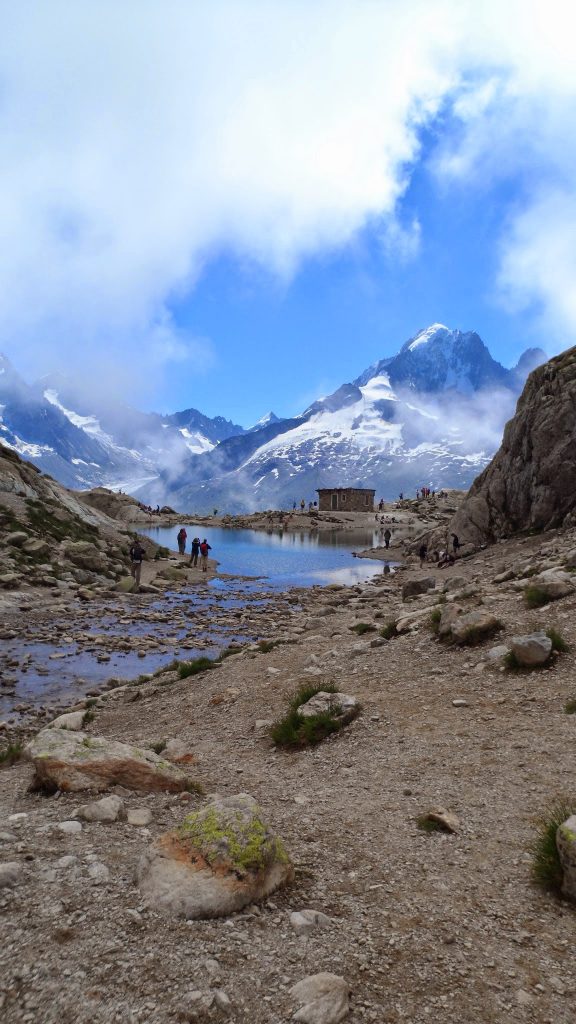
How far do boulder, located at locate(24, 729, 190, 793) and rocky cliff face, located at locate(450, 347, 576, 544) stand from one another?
30.0 meters

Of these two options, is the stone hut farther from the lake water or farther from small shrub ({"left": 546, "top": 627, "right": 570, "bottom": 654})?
small shrub ({"left": 546, "top": 627, "right": 570, "bottom": 654})

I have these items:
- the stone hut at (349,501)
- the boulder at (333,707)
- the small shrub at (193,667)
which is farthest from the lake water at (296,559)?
the stone hut at (349,501)

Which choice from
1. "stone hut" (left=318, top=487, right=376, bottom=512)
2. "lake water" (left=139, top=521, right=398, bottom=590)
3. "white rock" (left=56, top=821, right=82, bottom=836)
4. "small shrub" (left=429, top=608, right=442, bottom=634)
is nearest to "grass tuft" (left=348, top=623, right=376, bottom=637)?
"small shrub" (left=429, top=608, right=442, bottom=634)

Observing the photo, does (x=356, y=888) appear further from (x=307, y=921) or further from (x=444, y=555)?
(x=444, y=555)

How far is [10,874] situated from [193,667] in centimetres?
1079

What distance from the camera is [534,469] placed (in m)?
35.9

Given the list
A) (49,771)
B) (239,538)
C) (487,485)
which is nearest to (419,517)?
(239,538)

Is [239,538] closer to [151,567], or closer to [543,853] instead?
[151,567]

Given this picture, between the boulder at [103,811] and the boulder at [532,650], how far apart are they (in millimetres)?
7584

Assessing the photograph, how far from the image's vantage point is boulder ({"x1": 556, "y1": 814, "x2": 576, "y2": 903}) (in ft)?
14.9

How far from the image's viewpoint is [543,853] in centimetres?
489

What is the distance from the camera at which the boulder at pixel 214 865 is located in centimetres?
438

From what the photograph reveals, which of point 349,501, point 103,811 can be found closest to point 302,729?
point 103,811

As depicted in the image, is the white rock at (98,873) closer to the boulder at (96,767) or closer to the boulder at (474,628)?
the boulder at (96,767)
